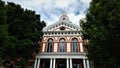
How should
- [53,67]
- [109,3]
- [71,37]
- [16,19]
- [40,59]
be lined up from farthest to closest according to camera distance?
1. [71,37]
2. [40,59]
3. [53,67]
4. [16,19]
5. [109,3]

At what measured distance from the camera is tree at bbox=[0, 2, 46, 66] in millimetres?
14191

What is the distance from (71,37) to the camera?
22438 mm

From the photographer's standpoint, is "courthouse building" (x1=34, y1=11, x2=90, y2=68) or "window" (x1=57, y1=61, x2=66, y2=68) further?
"window" (x1=57, y1=61, x2=66, y2=68)

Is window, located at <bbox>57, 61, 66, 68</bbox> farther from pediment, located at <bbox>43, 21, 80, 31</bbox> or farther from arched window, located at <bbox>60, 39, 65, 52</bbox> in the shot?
pediment, located at <bbox>43, 21, 80, 31</bbox>

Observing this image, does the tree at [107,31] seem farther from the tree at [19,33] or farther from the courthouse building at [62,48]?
the courthouse building at [62,48]

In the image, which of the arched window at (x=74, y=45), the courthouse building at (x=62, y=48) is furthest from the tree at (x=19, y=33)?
the arched window at (x=74, y=45)

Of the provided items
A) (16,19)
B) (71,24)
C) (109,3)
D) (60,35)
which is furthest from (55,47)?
(109,3)

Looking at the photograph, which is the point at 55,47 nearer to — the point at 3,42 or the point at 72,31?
the point at 72,31

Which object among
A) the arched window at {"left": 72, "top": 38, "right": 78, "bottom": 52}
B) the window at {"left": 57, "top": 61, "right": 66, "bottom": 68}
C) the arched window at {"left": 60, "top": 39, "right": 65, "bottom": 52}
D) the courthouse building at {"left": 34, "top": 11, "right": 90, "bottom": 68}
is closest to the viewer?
the courthouse building at {"left": 34, "top": 11, "right": 90, "bottom": 68}

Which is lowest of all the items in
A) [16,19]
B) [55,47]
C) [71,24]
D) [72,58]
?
[72,58]

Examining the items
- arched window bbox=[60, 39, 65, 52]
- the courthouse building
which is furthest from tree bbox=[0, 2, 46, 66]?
arched window bbox=[60, 39, 65, 52]

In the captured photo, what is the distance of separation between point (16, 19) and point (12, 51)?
3853 millimetres

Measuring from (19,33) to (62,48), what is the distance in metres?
8.17

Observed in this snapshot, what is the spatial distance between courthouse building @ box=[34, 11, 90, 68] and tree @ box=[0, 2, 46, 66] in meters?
3.40
